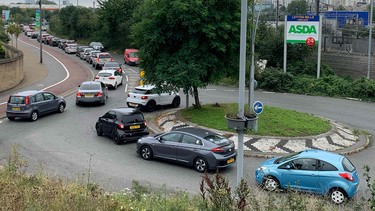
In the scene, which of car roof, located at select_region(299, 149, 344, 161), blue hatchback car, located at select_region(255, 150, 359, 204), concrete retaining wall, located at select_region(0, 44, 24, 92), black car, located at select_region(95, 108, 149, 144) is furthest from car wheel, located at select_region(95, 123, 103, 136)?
concrete retaining wall, located at select_region(0, 44, 24, 92)

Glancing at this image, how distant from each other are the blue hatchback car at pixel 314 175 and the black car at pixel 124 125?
21.7ft

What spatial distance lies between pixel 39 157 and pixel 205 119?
8062 millimetres

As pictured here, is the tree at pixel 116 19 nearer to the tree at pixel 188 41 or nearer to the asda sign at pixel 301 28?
the asda sign at pixel 301 28

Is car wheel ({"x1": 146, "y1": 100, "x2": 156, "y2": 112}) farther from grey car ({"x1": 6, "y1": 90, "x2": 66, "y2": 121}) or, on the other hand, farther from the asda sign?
the asda sign

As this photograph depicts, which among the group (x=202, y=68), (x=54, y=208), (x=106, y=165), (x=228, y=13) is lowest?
(x=106, y=165)

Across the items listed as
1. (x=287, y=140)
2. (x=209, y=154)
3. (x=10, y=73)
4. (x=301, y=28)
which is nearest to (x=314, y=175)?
(x=209, y=154)

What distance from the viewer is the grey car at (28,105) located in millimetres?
22359

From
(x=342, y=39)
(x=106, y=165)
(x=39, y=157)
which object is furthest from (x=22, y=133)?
(x=342, y=39)

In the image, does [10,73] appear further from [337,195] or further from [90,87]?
[337,195]

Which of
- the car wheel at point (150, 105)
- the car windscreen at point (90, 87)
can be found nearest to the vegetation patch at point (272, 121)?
the car wheel at point (150, 105)

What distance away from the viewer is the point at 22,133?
20359mm

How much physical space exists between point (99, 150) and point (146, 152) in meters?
2.19

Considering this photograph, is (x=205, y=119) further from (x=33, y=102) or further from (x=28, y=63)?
(x=28, y=63)

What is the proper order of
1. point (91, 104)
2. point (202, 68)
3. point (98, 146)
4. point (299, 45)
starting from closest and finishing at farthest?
point (98, 146) < point (202, 68) < point (91, 104) < point (299, 45)
